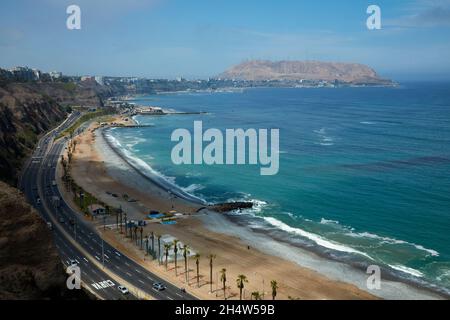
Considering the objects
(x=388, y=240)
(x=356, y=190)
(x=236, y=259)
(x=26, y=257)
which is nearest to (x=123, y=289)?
(x=26, y=257)

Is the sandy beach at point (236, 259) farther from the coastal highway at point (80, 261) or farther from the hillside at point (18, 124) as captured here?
the hillside at point (18, 124)

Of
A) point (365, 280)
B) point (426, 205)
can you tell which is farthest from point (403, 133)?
point (365, 280)

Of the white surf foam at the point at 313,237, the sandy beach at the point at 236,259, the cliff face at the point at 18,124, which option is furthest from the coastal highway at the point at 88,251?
the white surf foam at the point at 313,237

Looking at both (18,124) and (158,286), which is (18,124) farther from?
(158,286)

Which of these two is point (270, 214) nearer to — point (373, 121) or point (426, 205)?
point (426, 205)

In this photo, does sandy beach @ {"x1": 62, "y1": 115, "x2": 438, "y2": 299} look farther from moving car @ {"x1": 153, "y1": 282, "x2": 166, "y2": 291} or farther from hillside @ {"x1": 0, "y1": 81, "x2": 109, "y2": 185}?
hillside @ {"x1": 0, "y1": 81, "x2": 109, "y2": 185}
